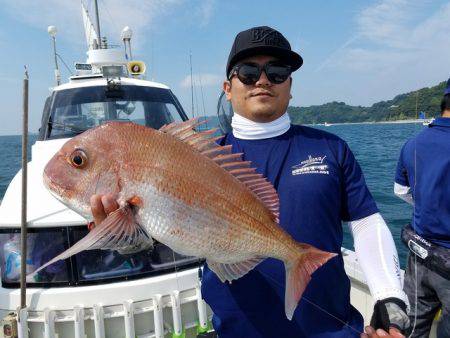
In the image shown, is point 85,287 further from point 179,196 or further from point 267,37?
point 267,37

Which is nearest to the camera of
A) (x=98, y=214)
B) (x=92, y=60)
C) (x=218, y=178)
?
(x=98, y=214)

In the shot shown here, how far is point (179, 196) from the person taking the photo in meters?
1.58

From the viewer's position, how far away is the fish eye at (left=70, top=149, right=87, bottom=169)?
62.4 inches

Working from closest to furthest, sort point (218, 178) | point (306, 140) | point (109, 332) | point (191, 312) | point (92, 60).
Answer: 1. point (218, 178)
2. point (306, 140)
3. point (109, 332)
4. point (191, 312)
5. point (92, 60)

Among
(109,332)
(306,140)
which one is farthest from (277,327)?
(109,332)

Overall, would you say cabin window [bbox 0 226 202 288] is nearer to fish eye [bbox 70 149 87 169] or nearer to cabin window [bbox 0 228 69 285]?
cabin window [bbox 0 228 69 285]

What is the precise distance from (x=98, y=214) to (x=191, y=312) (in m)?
1.96

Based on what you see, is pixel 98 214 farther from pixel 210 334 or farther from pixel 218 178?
pixel 210 334

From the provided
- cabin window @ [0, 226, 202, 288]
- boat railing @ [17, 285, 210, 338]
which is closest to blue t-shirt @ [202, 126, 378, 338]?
boat railing @ [17, 285, 210, 338]

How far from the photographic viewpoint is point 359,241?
187 centimetres

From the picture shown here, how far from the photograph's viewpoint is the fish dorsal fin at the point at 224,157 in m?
1.69

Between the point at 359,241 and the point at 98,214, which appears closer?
the point at 98,214

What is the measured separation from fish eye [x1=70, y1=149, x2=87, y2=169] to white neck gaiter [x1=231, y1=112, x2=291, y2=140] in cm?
89

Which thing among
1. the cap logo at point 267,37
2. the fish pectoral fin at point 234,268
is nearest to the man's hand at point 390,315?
the fish pectoral fin at point 234,268
